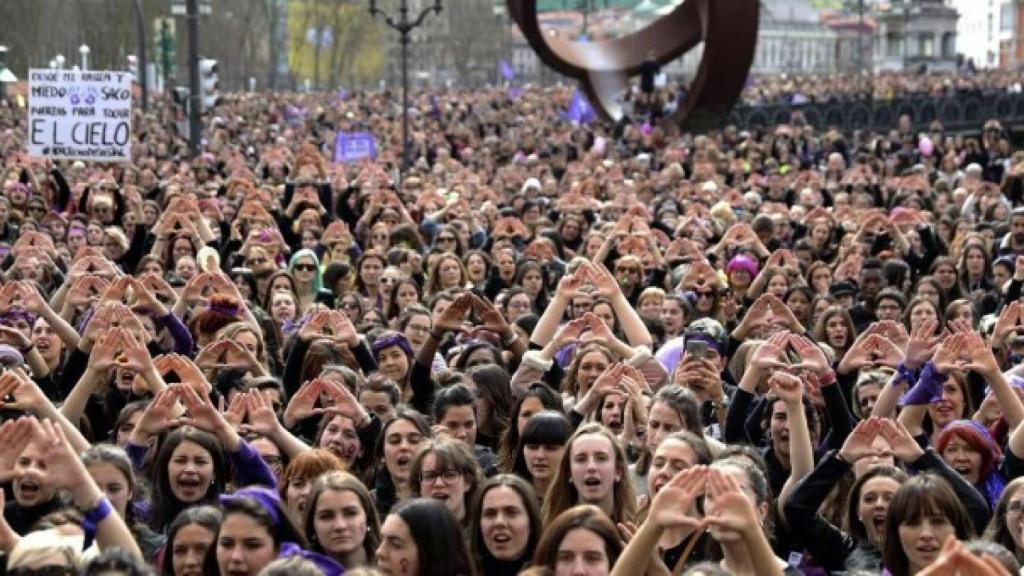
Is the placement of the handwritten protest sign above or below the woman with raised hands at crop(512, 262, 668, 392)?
above

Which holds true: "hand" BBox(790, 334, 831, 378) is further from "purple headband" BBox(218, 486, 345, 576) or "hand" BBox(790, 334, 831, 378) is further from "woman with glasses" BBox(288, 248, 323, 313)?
"woman with glasses" BBox(288, 248, 323, 313)

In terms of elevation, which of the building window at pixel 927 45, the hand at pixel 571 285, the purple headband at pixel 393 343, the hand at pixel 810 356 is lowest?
the purple headband at pixel 393 343

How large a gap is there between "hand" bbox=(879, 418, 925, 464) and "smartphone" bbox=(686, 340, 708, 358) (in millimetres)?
2251

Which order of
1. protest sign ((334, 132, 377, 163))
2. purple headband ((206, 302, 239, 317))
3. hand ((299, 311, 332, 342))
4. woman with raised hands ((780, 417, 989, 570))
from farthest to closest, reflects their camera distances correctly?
protest sign ((334, 132, 377, 163))
purple headband ((206, 302, 239, 317))
hand ((299, 311, 332, 342))
woman with raised hands ((780, 417, 989, 570))

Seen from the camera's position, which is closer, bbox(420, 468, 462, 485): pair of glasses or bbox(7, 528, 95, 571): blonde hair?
bbox(7, 528, 95, 571): blonde hair

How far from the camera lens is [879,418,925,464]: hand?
8.58m

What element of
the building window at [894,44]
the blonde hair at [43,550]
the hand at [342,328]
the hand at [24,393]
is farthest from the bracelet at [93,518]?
the building window at [894,44]

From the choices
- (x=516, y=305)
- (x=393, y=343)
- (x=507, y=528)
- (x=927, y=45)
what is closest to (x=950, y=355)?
(x=507, y=528)

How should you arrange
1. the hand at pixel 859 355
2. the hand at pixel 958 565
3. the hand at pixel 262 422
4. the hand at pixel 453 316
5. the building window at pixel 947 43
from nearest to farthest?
1. the hand at pixel 958 565
2. the hand at pixel 262 422
3. the hand at pixel 859 355
4. the hand at pixel 453 316
5. the building window at pixel 947 43

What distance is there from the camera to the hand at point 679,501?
6.79m

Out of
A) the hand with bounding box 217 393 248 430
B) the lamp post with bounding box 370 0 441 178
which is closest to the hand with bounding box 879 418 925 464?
the hand with bounding box 217 393 248 430

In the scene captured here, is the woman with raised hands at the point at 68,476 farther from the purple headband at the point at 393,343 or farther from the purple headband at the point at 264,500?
the purple headband at the point at 393,343

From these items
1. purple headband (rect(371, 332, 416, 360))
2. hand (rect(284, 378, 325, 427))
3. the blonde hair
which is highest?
purple headband (rect(371, 332, 416, 360))

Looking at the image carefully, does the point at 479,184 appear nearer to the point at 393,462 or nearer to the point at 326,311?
the point at 326,311
